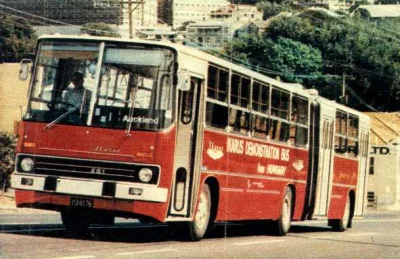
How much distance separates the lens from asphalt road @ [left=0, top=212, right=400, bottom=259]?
1378 centimetres

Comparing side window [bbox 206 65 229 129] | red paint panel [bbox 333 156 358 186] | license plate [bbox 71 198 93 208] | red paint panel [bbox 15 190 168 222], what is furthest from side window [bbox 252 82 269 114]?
red paint panel [bbox 333 156 358 186]

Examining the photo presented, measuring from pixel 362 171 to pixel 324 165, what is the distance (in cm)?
426

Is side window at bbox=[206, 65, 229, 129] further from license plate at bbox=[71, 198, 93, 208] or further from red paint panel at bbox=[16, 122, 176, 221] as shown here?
license plate at bbox=[71, 198, 93, 208]

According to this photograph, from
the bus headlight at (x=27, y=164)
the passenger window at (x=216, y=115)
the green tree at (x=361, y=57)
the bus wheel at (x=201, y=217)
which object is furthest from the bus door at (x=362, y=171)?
the green tree at (x=361, y=57)

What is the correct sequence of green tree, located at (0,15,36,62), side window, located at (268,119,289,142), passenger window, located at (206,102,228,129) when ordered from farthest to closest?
green tree, located at (0,15,36,62), side window, located at (268,119,289,142), passenger window, located at (206,102,228,129)

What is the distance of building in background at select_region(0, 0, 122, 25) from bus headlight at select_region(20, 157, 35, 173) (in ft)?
200

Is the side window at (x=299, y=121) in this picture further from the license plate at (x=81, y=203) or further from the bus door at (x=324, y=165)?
the license plate at (x=81, y=203)

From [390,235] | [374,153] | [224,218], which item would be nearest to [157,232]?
[224,218]

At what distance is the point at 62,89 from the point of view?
16.0 meters

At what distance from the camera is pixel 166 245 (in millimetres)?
15953

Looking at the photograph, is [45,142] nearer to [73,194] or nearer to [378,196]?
[73,194]

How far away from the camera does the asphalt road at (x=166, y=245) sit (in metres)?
13.8

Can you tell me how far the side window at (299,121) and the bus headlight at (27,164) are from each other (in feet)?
26.7

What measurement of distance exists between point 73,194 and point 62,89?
1.66 metres
